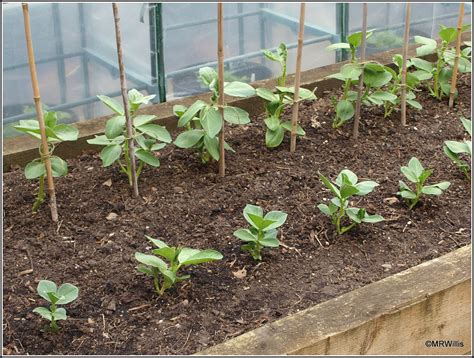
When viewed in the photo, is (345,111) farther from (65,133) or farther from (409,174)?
(65,133)

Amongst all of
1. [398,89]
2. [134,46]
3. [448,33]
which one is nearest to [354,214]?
[398,89]

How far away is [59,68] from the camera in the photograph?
3150mm

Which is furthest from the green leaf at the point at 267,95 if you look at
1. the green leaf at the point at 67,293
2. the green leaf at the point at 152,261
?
the green leaf at the point at 67,293

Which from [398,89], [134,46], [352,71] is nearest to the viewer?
[352,71]

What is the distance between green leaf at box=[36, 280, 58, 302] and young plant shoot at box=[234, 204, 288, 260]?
453 millimetres

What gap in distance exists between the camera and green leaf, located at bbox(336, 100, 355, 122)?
9.06 ft

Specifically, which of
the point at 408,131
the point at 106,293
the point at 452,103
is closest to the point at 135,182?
the point at 106,293

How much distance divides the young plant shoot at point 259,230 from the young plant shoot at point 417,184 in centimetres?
39

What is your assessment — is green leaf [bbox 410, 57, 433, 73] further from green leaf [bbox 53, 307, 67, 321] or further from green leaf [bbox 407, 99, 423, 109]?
green leaf [bbox 53, 307, 67, 321]

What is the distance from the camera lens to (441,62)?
9.80 ft

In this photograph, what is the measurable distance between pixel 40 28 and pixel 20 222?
3.17ft

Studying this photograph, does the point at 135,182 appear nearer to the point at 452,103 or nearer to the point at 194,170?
the point at 194,170

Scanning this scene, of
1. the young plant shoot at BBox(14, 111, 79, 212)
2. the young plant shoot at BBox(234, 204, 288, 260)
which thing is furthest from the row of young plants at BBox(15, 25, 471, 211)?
the young plant shoot at BBox(234, 204, 288, 260)

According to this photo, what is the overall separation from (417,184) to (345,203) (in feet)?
0.75
